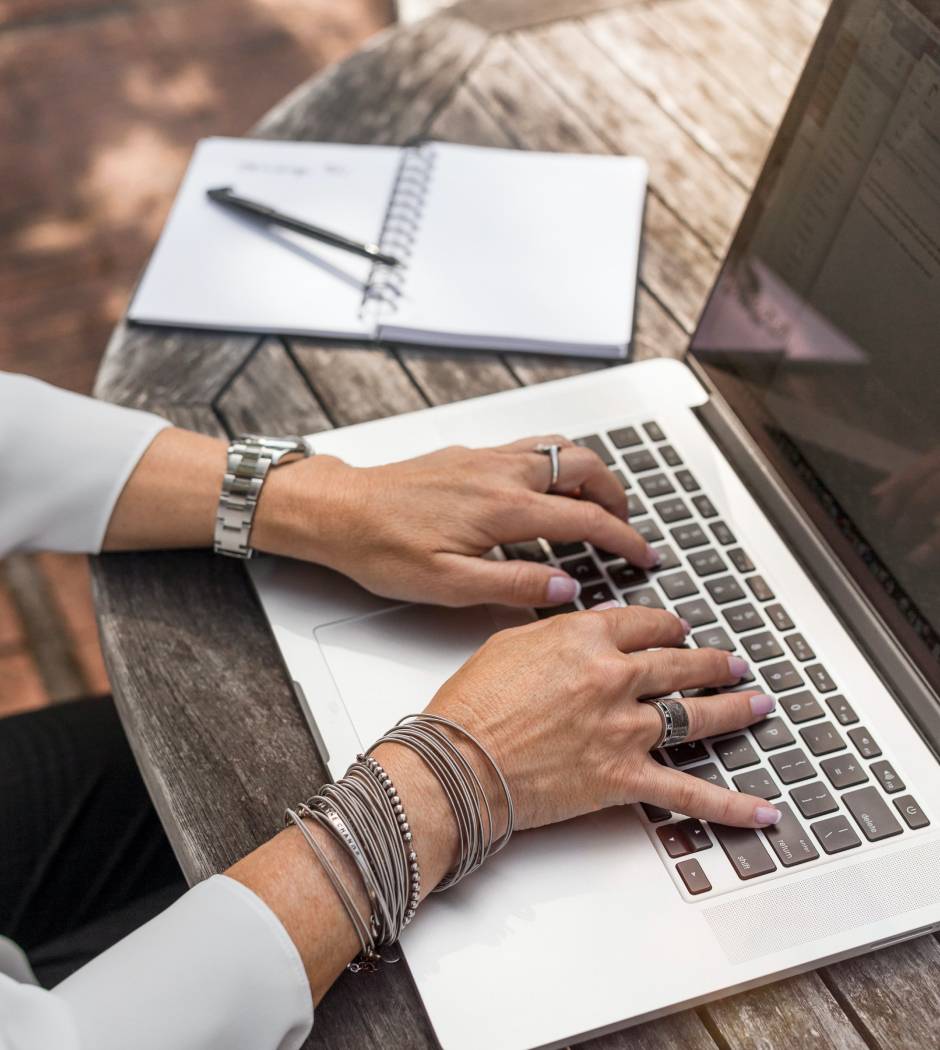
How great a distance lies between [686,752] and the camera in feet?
2.40

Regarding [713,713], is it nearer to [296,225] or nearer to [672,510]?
[672,510]

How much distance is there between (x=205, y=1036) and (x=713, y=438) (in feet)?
2.02

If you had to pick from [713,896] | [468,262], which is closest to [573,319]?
[468,262]

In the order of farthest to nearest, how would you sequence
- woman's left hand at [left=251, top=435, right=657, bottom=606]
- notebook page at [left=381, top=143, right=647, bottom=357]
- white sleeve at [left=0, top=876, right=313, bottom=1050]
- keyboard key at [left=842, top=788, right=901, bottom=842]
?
1. notebook page at [left=381, top=143, right=647, bottom=357]
2. woman's left hand at [left=251, top=435, right=657, bottom=606]
3. keyboard key at [left=842, top=788, right=901, bottom=842]
4. white sleeve at [left=0, top=876, right=313, bottom=1050]

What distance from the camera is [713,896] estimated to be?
667mm

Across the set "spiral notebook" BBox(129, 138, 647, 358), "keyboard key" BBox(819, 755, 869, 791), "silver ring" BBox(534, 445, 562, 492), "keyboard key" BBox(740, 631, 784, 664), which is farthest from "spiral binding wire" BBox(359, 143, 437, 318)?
"keyboard key" BBox(819, 755, 869, 791)

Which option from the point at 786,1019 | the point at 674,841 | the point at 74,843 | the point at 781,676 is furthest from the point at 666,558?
the point at 74,843

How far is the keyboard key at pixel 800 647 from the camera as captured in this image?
0.78 m

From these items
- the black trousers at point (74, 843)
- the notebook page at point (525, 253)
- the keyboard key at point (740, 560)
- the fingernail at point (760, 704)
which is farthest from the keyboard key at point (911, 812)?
the black trousers at point (74, 843)

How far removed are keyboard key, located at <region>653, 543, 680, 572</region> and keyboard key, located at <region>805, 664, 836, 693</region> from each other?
13 centimetres

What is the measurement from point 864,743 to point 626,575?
0.70 feet

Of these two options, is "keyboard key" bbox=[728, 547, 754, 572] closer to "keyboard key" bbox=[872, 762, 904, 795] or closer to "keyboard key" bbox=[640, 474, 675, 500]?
"keyboard key" bbox=[640, 474, 675, 500]

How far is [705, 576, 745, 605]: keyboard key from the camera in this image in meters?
0.82

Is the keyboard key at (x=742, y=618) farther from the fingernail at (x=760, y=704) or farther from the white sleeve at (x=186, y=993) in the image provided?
the white sleeve at (x=186, y=993)
